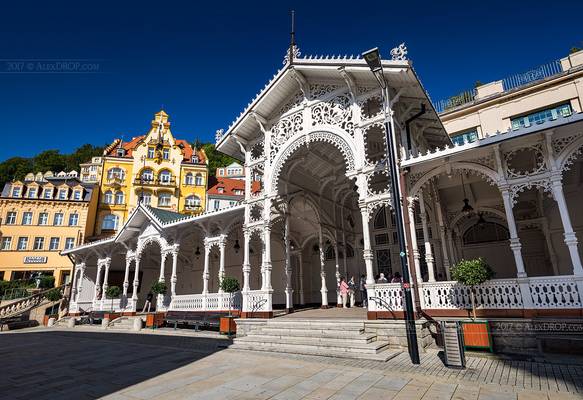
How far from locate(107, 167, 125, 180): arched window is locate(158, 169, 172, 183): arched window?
4.45 m

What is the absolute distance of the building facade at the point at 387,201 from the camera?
8.91 m

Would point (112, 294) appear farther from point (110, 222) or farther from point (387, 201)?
point (110, 222)

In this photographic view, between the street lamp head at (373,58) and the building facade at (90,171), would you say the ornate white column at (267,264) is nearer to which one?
the street lamp head at (373,58)

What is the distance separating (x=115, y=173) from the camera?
40.0 m

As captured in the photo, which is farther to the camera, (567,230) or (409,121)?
(409,121)

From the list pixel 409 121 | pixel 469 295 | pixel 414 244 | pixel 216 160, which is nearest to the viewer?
pixel 469 295

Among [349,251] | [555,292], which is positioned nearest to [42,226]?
[349,251]

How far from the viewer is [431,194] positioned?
13203 millimetres

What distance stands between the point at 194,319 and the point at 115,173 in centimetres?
3097

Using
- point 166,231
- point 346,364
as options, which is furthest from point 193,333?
point 346,364

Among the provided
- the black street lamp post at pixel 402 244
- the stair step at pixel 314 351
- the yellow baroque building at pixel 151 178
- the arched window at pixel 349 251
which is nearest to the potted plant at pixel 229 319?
the stair step at pixel 314 351

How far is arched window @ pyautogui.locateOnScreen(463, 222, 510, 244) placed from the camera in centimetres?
1503

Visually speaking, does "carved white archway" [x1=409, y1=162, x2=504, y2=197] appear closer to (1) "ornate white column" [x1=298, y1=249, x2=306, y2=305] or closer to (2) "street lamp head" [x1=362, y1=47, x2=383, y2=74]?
(2) "street lamp head" [x1=362, y1=47, x2=383, y2=74]

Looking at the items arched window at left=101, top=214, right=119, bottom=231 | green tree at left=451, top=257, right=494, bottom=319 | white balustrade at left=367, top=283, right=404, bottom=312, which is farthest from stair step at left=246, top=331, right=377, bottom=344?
arched window at left=101, top=214, right=119, bottom=231
